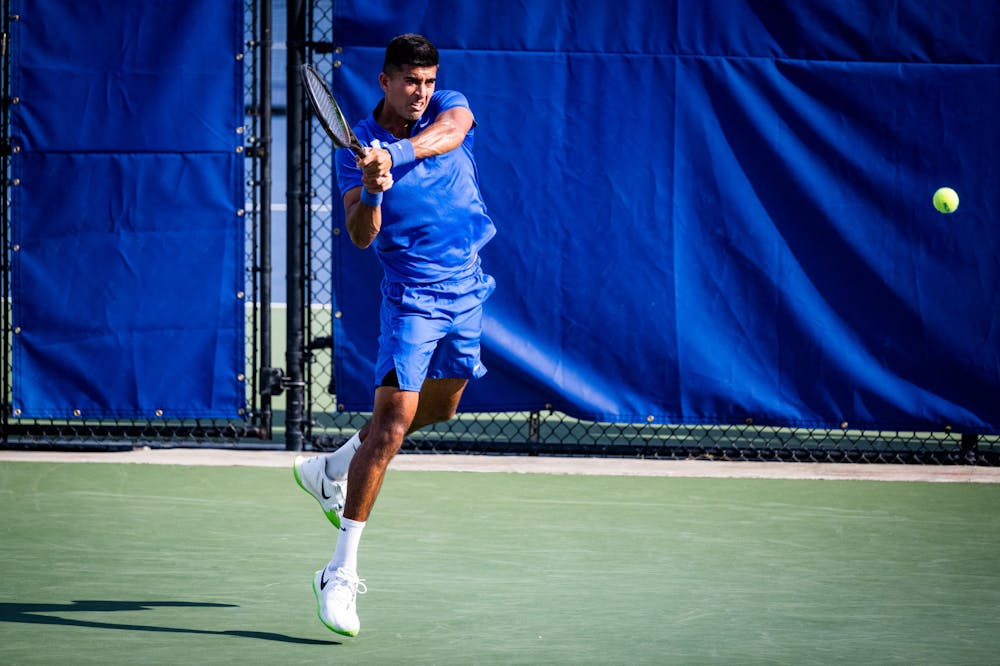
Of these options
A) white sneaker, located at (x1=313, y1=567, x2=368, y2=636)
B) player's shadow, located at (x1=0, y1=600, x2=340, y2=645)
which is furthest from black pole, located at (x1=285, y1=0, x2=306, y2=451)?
white sneaker, located at (x1=313, y1=567, x2=368, y2=636)

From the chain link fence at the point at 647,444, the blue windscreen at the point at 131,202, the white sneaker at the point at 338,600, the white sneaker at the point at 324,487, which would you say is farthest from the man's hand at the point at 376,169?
the blue windscreen at the point at 131,202

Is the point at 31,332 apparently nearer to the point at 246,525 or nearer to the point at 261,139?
the point at 261,139

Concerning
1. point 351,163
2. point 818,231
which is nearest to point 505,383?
point 818,231

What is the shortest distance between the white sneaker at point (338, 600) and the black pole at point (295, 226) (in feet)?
10.7

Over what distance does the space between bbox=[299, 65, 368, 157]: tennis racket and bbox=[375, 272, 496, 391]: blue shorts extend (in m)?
0.53

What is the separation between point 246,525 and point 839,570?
2.19 meters

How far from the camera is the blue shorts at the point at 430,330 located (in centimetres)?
435

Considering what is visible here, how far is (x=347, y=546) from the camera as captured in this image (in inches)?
162

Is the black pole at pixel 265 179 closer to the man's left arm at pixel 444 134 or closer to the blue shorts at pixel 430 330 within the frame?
the blue shorts at pixel 430 330

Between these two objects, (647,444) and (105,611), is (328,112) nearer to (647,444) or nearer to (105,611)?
(105,611)

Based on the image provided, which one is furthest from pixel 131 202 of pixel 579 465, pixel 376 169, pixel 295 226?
pixel 376 169

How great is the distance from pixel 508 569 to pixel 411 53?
171cm

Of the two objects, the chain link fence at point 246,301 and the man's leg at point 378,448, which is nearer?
the man's leg at point 378,448

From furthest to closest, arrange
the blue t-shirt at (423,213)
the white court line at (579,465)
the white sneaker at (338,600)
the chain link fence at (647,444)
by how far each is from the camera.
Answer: the chain link fence at (647,444) → the white court line at (579,465) → the blue t-shirt at (423,213) → the white sneaker at (338,600)
